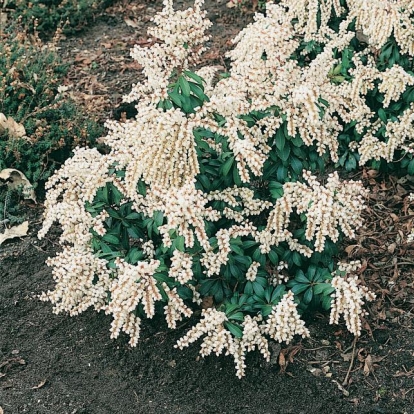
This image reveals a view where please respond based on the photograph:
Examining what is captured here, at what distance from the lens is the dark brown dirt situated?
3732 mm

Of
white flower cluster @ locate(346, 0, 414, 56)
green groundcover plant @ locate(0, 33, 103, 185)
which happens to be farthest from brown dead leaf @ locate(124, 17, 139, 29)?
white flower cluster @ locate(346, 0, 414, 56)

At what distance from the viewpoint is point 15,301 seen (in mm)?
4410

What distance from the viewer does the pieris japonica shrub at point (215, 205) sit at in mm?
3508

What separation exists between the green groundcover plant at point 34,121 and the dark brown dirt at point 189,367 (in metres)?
1.11

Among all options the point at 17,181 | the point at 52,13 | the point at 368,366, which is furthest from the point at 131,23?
the point at 368,366

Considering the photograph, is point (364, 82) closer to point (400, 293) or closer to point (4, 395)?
point (400, 293)

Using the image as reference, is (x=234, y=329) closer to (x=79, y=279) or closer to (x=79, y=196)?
(x=79, y=279)

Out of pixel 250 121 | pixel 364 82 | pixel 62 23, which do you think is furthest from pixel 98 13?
pixel 250 121

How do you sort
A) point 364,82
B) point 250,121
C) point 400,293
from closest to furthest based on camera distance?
point 250,121 → point 400,293 → point 364,82

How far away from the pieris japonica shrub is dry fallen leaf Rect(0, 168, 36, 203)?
1.25m

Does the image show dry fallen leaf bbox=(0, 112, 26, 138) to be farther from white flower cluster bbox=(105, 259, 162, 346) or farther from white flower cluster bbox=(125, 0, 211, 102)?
white flower cluster bbox=(105, 259, 162, 346)

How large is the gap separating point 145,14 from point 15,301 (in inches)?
170

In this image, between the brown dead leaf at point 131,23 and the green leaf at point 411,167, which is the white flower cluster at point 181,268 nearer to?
the green leaf at point 411,167

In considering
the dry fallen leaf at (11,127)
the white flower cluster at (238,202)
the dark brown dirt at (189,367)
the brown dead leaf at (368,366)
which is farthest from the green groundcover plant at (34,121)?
the brown dead leaf at (368,366)
